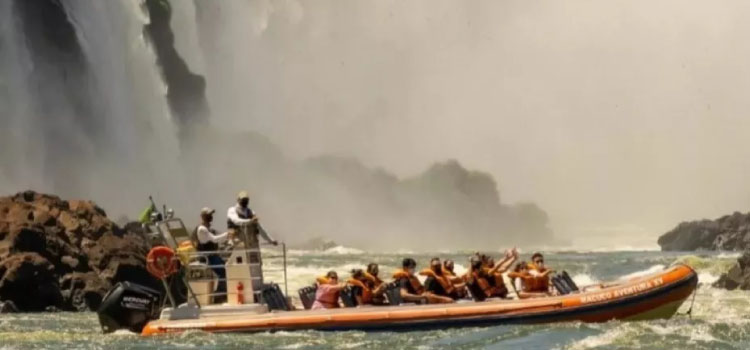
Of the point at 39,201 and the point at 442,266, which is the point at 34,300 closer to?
the point at 39,201

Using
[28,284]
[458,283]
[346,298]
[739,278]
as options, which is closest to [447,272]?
[458,283]

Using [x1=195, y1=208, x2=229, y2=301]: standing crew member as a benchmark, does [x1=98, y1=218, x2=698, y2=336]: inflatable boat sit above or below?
below

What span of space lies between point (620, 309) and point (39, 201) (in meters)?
22.2

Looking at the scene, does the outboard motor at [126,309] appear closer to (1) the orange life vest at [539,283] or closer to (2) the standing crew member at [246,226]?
(2) the standing crew member at [246,226]

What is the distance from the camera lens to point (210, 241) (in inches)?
989

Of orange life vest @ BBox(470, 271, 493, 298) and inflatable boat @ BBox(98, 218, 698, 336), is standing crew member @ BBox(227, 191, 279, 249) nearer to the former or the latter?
inflatable boat @ BBox(98, 218, 698, 336)

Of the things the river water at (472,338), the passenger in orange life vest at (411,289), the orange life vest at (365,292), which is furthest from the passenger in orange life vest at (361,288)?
the river water at (472,338)

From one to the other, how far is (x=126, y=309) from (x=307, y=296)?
3.42 meters

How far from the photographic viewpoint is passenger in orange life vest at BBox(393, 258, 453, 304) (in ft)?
83.5

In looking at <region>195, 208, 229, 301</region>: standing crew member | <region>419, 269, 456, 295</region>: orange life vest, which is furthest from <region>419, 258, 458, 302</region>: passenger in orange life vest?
<region>195, 208, 229, 301</region>: standing crew member

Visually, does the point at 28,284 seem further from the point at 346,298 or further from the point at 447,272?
the point at 447,272

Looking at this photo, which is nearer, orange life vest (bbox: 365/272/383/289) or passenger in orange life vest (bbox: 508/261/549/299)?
A: orange life vest (bbox: 365/272/383/289)

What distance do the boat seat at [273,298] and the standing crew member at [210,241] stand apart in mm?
756

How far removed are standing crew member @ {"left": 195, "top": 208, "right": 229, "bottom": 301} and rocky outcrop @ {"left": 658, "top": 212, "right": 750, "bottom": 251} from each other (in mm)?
110313
